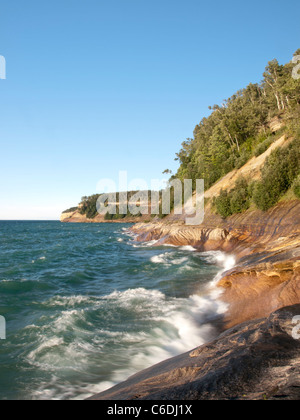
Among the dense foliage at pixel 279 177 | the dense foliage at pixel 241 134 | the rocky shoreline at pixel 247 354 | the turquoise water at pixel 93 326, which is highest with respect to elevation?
the dense foliage at pixel 241 134

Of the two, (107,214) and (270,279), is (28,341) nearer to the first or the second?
(270,279)

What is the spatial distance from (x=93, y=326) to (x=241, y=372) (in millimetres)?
6874

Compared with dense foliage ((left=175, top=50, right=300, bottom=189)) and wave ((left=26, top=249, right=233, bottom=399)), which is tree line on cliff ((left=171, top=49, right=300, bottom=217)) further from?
wave ((left=26, top=249, right=233, bottom=399))

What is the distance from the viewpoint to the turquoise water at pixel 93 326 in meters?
6.71

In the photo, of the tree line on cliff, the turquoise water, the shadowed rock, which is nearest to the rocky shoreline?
the shadowed rock

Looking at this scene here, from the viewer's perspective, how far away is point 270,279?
9.35 meters

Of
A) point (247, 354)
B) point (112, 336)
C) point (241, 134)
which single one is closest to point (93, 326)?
point (112, 336)

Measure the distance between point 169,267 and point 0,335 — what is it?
12051mm

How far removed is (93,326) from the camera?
377 inches

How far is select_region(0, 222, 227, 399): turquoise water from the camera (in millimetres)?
6715

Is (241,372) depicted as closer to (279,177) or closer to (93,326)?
(93,326)

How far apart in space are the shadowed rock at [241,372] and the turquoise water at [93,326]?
1978 mm

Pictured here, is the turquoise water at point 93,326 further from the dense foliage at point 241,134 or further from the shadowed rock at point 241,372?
the dense foliage at point 241,134

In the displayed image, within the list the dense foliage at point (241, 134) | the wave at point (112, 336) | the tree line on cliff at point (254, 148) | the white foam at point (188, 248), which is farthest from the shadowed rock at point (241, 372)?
the dense foliage at point (241, 134)
